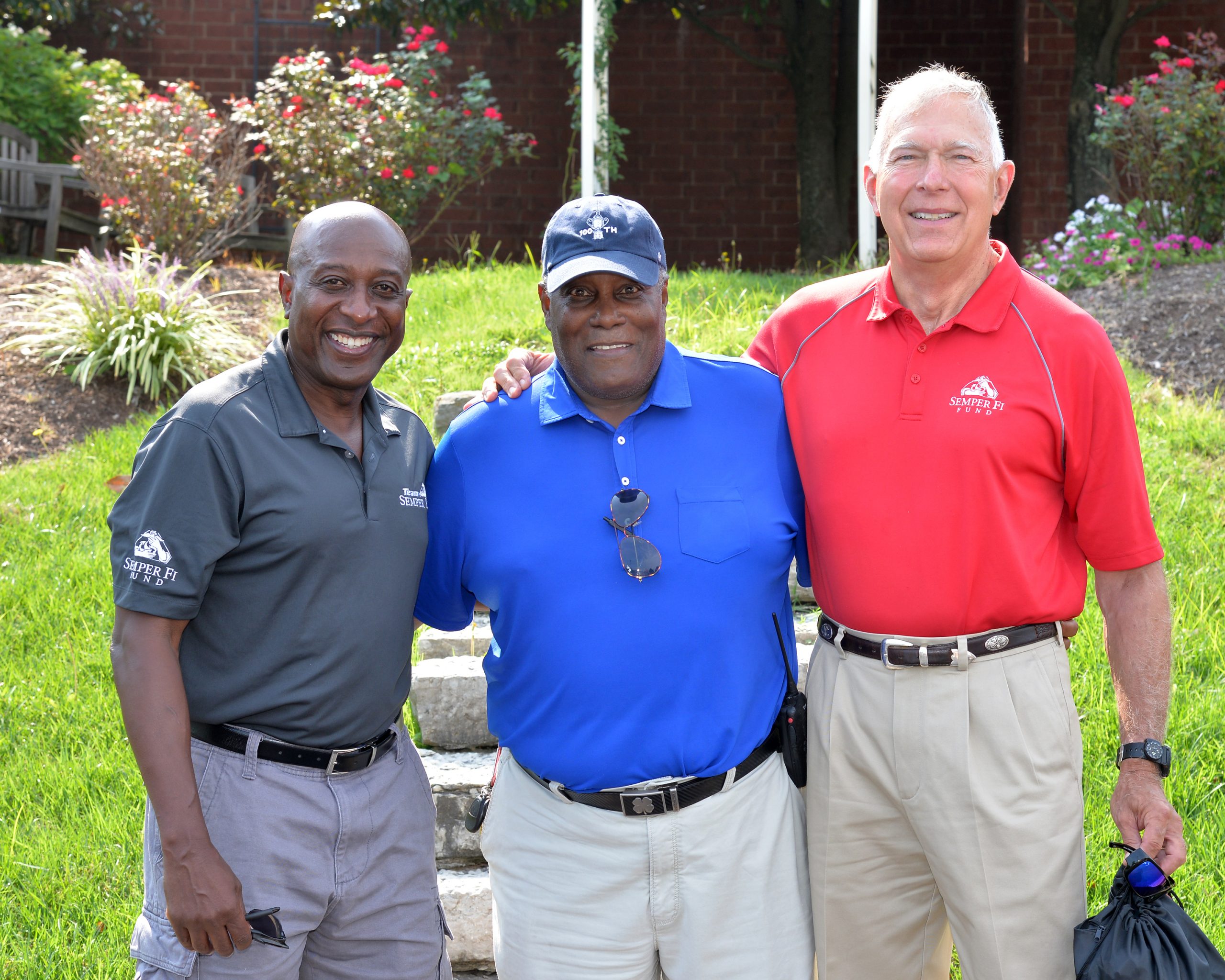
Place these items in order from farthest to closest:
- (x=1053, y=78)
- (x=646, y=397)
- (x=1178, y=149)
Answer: (x=1053, y=78)
(x=1178, y=149)
(x=646, y=397)

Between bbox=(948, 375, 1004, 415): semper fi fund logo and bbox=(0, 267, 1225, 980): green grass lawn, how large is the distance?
59.7 inches

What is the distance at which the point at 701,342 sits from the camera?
5.90m

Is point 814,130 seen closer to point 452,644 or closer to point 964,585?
point 452,644

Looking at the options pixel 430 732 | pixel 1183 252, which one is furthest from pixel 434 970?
pixel 1183 252

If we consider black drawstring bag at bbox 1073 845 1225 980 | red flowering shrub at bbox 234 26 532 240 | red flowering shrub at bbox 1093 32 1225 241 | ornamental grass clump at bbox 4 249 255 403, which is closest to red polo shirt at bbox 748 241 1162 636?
black drawstring bag at bbox 1073 845 1225 980

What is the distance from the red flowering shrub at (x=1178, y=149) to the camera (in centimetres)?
852

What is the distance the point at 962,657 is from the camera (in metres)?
2.44

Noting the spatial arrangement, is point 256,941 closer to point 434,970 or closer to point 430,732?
point 434,970

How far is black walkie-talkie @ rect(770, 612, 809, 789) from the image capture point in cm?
253

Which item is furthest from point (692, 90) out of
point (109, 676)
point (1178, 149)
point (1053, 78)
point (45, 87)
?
point (109, 676)

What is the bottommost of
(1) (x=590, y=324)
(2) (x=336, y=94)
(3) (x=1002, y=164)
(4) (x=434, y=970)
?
(4) (x=434, y=970)

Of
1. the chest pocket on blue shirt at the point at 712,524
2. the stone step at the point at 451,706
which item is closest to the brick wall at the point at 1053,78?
the stone step at the point at 451,706

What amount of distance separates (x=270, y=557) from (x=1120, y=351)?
6036mm

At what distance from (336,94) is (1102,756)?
27.0 feet
